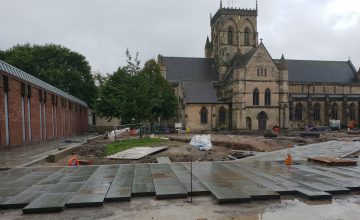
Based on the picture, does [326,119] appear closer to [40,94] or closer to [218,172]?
[40,94]

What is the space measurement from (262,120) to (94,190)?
49807 millimetres

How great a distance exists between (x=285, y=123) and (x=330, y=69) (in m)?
20.3

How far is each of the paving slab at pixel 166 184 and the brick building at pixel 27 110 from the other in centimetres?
1316

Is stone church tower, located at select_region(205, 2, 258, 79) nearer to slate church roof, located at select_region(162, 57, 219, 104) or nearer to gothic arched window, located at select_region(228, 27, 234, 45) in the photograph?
gothic arched window, located at select_region(228, 27, 234, 45)

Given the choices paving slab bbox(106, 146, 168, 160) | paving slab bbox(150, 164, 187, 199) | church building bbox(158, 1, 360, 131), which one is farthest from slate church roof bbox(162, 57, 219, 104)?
paving slab bbox(150, 164, 187, 199)

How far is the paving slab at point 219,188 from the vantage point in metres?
7.22

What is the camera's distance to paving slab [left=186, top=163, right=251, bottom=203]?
7218 millimetres

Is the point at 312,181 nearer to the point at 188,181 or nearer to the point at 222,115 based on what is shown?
the point at 188,181

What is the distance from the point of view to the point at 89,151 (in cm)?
1936

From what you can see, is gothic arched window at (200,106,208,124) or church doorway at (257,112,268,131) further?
church doorway at (257,112,268,131)

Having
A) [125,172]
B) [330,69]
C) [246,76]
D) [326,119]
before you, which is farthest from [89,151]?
[330,69]

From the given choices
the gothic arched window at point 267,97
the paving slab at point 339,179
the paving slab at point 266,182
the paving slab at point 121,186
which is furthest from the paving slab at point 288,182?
the gothic arched window at point 267,97

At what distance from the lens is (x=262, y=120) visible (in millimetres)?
55344

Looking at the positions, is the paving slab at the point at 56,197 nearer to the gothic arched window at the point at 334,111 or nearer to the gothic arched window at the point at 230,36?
the gothic arched window at the point at 230,36
